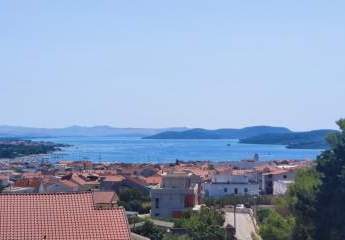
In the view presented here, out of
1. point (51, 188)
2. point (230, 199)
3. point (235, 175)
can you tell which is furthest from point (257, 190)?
point (51, 188)

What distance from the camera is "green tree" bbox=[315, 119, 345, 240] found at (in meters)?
24.5

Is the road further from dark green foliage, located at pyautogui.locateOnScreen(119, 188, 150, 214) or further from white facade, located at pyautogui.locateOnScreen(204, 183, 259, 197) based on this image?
white facade, located at pyautogui.locateOnScreen(204, 183, 259, 197)

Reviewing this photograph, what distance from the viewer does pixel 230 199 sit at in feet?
176

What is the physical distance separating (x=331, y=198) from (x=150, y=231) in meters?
9.20

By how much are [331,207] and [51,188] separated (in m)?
32.2

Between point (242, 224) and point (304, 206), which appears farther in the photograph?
point (242, 224)

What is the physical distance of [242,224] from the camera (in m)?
39.6

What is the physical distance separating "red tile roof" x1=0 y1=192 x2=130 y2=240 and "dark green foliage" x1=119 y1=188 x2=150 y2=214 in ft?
99.1

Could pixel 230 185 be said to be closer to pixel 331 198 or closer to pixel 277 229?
pixel 277 229

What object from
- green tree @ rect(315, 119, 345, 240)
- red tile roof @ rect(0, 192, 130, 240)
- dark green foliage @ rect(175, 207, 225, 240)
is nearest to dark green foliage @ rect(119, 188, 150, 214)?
dark green foliage @ rect(175, 207, 225, 240)

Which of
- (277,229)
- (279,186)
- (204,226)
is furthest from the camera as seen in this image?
(279,186)

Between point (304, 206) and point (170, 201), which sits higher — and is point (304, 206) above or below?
above

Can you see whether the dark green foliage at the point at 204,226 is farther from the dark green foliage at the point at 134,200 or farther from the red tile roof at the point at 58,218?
the red tile roof at the point at 58,218

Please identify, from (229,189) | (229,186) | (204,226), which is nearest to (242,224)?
(204,226)
